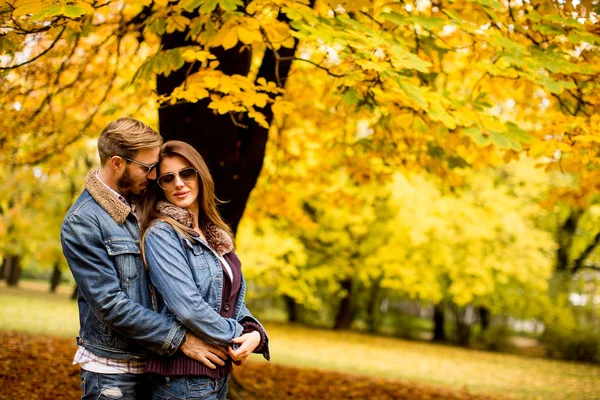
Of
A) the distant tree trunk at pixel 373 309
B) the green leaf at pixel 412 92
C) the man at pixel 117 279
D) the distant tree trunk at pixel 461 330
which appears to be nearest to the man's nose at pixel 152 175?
the man at pixel 117 279

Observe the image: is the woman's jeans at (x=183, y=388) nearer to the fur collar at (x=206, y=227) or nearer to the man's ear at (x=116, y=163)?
the fur collar at (x=206, y=227)

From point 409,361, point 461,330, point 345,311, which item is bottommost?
point 409,361

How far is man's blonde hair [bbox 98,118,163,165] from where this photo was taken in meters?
2.41

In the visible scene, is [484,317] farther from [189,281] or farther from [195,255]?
[189,281]

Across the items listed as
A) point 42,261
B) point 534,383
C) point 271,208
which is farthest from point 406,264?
point 42,261

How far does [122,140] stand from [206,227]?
563 millimetres

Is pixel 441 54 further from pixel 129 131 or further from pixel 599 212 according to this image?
pixel 599 212

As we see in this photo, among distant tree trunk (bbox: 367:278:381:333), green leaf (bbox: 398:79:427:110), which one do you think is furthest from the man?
distant tree trunk (bbox: 367:278:381:333)

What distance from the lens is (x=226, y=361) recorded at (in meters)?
2.43

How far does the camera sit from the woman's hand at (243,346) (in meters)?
2.35

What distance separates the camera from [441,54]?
4484mm

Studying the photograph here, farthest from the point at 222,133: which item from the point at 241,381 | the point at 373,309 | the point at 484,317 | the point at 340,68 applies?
the point at 484,317

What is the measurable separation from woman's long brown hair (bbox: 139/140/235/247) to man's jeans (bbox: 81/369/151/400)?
615 mm

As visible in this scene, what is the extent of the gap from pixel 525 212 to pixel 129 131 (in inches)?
702
